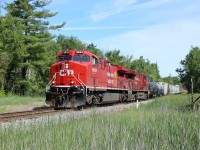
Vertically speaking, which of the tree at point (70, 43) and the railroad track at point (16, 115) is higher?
the tree at point (70, 43)

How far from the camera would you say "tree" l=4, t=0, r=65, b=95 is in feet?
133

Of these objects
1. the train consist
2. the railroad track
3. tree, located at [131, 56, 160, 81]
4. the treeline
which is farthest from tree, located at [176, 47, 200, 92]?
the railroad track

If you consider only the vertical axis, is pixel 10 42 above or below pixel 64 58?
above

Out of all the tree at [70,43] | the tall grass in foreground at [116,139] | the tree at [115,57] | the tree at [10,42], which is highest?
the tree at [70,43]

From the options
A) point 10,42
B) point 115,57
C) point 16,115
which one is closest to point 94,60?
point 16,115

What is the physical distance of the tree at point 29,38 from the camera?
40.6 metres

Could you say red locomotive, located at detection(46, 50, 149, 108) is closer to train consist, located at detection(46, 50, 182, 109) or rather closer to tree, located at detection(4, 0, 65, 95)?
train consist, located at detection(46, 50, 182, 109)

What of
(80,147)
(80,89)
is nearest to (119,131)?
(80,147)

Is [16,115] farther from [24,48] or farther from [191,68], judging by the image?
[191,68]

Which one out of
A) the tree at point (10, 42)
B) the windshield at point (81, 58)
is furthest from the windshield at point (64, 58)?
the tree at point (10, 42)

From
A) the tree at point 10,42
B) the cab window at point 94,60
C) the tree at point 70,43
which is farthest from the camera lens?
the tree at point 70,43

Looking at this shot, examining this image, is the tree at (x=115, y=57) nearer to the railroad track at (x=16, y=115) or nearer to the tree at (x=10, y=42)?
the tree at (x=10, y=42)

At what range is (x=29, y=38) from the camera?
40.5 meters

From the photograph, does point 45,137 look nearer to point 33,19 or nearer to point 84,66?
point 84,66
